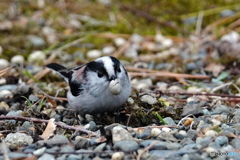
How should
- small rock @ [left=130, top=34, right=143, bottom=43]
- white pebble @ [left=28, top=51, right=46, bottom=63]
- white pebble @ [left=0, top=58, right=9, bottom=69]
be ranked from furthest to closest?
small rock @ [left=130, top=34, right=143, bottom=43]
white pebble @ [left=28, top=51, right=46, bottom=63]
white pebble @ [left=0, top=58, right=9, bottom=69]

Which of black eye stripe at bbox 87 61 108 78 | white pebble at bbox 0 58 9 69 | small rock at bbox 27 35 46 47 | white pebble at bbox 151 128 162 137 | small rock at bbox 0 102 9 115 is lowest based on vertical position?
white pebble at bbox 151 128 162 137

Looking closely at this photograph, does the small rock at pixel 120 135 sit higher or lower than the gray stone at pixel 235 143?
higher

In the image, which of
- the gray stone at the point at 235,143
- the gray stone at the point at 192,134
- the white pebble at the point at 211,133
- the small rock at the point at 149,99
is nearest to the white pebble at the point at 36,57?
the small rock at the point at 149,99

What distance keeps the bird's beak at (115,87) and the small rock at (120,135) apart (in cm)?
54

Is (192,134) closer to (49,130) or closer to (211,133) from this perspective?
(211,133)

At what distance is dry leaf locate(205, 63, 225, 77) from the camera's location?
5536mm

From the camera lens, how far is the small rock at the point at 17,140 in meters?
3.27

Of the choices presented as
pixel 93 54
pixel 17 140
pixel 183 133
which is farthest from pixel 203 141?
pixel 93 54

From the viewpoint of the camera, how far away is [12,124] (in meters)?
3.81

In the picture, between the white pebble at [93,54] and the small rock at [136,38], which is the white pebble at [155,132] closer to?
the white pebble at [93,54]

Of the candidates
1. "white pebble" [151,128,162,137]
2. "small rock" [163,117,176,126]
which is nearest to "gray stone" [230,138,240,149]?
"white pebble" [151,128,162,137]

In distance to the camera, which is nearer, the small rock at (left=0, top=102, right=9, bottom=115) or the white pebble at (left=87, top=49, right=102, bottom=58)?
the small rock at (left=0, top=102, right=9, bottom=115)

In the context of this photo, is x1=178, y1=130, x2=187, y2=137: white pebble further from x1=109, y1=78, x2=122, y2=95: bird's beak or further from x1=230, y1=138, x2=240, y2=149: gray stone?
x1=109, y1=78, x2=122, y2=95: bird's beak

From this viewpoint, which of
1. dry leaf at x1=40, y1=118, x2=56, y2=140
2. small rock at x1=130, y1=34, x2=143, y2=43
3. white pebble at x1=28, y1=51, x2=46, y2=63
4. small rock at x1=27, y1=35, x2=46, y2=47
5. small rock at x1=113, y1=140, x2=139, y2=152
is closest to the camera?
small rock at x1=113, y1=140, x2=139, y2=152
